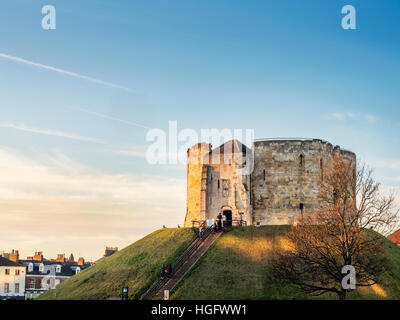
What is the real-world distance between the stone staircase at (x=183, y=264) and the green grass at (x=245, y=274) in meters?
0.62

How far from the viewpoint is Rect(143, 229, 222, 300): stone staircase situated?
1574 inches

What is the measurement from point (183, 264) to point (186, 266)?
63cm

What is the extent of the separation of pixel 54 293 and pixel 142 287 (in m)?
10.9

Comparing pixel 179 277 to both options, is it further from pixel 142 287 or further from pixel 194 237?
pixel 194 237

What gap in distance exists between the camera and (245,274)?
4131 centimetres

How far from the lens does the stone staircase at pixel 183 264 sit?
40.0m

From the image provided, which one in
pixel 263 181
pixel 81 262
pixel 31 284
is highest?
pixel 263 181

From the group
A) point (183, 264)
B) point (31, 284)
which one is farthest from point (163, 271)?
point (31, 284)

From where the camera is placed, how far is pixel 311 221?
129ft

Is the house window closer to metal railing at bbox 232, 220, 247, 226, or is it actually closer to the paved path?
metal railing at bbox 232, 220, 247, 226

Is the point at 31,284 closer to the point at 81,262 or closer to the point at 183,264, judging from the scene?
the point at 81,262

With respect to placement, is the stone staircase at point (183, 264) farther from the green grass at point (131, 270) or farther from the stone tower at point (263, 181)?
the stone tower at point (263, 181)
